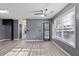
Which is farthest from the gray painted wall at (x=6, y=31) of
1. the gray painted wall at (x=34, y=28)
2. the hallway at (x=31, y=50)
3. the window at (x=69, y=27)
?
the window at (x=69, y=27)

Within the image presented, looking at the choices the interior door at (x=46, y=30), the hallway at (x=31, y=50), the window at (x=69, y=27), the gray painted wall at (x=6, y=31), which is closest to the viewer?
the window at (x=69, y=27)

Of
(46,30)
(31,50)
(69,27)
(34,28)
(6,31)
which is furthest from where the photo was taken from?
(6,31)

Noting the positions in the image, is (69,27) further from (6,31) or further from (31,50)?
(6,31)

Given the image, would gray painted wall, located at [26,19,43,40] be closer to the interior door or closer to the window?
the interior door

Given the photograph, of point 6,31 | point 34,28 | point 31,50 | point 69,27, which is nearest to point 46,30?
point 34,28

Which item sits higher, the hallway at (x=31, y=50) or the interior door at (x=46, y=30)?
the interior door at (x=46, y=30)

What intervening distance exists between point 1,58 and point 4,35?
1216 cm

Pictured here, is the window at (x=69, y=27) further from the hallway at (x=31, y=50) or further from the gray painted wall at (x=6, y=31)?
the gray painted wall at (x=6, y=31)

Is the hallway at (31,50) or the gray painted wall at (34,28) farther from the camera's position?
the gray painted wall at (34,28)

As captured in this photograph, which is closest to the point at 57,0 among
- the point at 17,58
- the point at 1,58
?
the point at 17,58

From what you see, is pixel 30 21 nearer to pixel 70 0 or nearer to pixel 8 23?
pixel 8 23

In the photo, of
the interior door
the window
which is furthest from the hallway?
the interior door

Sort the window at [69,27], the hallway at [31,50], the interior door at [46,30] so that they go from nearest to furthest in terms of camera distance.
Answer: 1. the window at [69,27]
2. the hallway at [31,50]
3. the interior door at [46,30]

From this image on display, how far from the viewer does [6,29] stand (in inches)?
531
